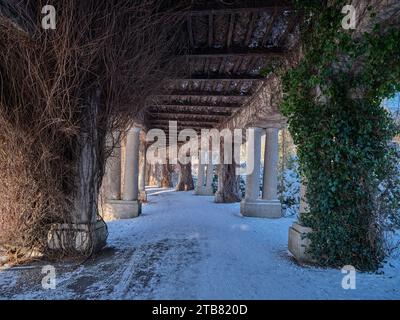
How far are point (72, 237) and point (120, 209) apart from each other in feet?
13.5

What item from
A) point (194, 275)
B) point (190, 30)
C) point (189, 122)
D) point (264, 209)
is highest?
point (190, 30)

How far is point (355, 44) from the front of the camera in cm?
351

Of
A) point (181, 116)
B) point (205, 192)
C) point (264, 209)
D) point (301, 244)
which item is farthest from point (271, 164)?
point (205, 192)

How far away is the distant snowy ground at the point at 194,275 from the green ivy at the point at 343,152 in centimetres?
39

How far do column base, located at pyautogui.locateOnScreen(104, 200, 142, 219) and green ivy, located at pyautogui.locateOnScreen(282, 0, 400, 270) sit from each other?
216 inches

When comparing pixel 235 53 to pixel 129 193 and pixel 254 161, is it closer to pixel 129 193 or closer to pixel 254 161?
pixel 254 161

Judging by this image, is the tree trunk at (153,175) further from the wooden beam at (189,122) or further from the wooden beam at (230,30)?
the wooden beam at (230,30)

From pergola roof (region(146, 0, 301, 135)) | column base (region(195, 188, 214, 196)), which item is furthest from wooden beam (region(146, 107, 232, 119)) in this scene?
column base (region(195, 188, 214, 196))

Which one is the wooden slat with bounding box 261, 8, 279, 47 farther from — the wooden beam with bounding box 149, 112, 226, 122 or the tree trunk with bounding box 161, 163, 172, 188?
the tree trunk with bounding box 161, 163, 172, 188

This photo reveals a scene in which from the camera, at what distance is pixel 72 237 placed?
168 inches

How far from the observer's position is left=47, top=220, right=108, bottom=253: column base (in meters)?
4.24

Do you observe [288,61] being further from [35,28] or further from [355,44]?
[35,28]

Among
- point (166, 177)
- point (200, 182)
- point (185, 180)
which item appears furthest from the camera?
point (166, 177)
